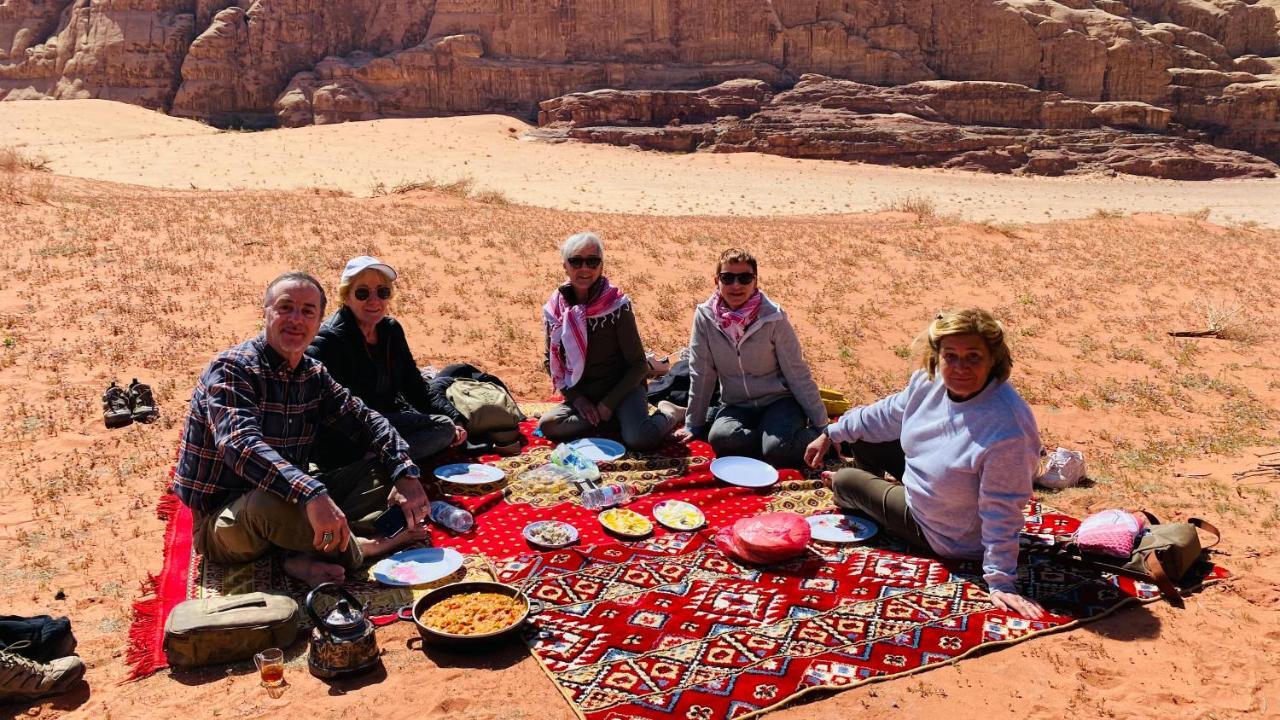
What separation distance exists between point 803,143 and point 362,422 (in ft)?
128

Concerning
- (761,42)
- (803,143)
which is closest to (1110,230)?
(803,143)

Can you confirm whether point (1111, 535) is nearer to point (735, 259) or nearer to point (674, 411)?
point (735, 259)

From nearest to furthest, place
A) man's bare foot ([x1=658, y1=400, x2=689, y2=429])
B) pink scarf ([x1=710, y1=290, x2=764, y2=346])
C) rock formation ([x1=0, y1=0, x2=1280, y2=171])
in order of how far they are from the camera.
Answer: pink scarf ([x1=710, y1=290, x2=764, y2=346])
man's bare foot ([x1=658, y1=400, x2=689, y2=429])
rock formation ([x1=0, y1=0, x2=1280, y2=171])

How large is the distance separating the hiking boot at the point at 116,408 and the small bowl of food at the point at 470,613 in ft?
13.3

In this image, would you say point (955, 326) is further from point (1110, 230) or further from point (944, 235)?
point (1110, 230)

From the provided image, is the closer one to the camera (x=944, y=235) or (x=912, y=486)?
(x=912, y=486)

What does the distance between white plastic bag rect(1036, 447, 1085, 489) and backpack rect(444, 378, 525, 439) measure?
3725mm

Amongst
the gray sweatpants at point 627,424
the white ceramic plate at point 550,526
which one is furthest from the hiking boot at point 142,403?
the white ceramic plate at point 550,526

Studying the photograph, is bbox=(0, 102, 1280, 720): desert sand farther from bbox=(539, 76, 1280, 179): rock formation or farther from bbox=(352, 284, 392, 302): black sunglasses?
bbox=(539, 76, 1280, 179): rock formation

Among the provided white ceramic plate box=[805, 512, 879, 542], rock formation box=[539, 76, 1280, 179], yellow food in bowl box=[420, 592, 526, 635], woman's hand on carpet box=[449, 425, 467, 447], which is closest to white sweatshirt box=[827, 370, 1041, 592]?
white ceramic plate box=[805, 512, 879, 542]

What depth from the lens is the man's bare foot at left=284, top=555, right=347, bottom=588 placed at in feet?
14.5

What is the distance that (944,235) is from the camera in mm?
15945

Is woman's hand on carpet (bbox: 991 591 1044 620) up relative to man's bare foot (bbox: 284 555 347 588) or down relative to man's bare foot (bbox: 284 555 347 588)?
down

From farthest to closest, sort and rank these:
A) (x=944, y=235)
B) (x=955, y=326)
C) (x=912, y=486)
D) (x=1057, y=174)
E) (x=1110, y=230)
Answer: (x=1057, y=174)
(x=1110, y=230)
(x=944, y=235)
(x=912, y=486)
(x=955, y=326)
